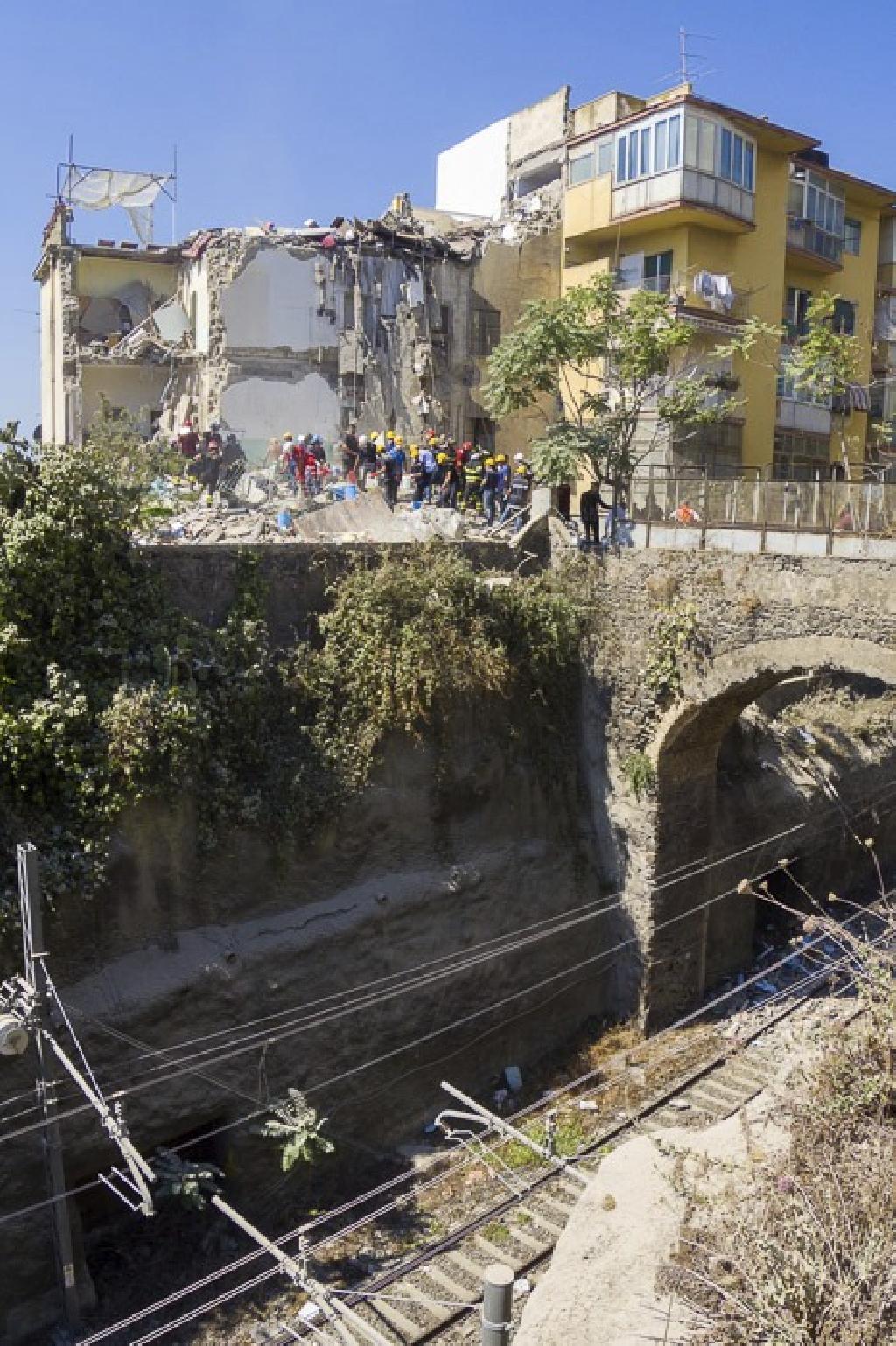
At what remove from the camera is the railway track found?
10.8 m

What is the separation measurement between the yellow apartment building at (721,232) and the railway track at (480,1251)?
1229 cm

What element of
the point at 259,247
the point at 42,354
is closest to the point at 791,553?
the point at 259,247

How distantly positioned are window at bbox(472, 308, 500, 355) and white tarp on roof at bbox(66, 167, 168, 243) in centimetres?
792

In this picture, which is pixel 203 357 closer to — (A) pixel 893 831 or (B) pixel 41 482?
(B) pixel 41 482

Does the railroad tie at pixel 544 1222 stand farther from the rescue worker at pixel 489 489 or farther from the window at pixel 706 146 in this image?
the window at pixel 706 146

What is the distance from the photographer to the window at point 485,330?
25531 millimetres

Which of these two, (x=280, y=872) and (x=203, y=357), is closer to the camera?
(x=280, y=872)

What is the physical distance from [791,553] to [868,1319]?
32.3 ft

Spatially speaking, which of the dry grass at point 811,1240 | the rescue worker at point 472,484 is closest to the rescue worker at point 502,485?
the rescue worker at point 472,484

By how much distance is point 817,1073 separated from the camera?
8.75 meters

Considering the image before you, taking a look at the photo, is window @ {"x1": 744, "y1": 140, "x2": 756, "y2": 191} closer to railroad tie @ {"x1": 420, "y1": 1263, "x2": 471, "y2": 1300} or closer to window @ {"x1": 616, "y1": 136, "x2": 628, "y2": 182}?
window @ {"x1": 616, "y1": 136, "x2": 628, "y2": 182}

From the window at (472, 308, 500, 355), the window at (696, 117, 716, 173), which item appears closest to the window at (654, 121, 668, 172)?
the window at (696, 117, 716, 173)

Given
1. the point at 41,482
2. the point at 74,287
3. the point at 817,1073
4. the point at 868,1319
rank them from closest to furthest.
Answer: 1. the point at 868,1319
2. the point at 817,1073
3. the point at 41,482
4. the point at 74,287

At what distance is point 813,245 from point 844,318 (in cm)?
282
